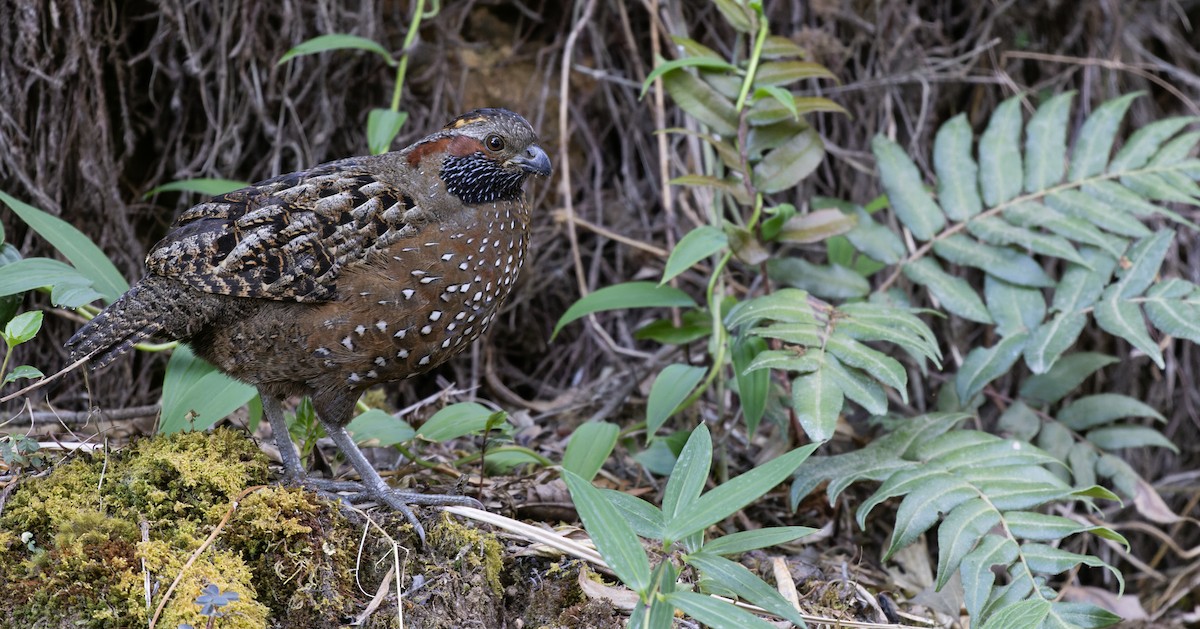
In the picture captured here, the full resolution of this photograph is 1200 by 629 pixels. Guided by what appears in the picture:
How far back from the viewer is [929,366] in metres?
5.52

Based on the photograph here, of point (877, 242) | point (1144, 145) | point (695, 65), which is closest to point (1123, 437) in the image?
point (1144, 145)

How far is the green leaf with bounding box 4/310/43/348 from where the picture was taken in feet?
11.0

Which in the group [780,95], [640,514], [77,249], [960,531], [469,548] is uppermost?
[780,95]

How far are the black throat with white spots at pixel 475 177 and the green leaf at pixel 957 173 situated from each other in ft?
6.94

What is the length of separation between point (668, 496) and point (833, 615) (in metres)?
1.16

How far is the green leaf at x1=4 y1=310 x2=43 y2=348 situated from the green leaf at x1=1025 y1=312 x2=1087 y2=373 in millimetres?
3758

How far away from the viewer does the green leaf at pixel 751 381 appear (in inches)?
164

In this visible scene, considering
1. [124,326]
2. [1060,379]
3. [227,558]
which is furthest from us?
[1060,379]

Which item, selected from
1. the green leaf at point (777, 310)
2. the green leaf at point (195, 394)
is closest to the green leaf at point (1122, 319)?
the green leaf at point (777, 310)

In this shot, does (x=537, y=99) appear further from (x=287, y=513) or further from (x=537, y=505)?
(x=287, y=513)

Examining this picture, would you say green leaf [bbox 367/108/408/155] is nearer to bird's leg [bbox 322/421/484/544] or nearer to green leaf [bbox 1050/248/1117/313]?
bird's leg [bbox 322/421/484/544]

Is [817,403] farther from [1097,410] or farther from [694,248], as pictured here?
[1097,410]

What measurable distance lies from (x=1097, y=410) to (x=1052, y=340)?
72 centimetres

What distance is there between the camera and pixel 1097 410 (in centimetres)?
490
